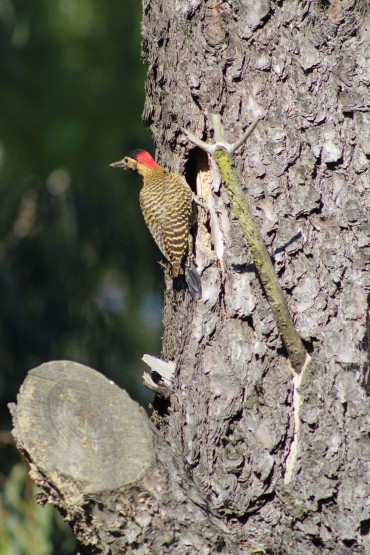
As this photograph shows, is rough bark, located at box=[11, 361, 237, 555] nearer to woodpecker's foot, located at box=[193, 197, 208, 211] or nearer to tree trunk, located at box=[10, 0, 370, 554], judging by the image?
tree trunk, located at box=[10, 0, 370, 554]

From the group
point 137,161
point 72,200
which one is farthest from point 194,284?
point 72,200

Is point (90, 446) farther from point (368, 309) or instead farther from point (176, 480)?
point (368, 309)

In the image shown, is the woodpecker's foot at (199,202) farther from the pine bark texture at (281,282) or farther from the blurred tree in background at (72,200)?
the blurred tree in background at (72,200)

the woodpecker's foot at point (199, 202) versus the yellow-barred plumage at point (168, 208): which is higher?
the yellow-barred plumage at point (168, 208)

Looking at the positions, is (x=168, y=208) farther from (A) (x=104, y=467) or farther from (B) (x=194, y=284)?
(A) (x=104, y=467)

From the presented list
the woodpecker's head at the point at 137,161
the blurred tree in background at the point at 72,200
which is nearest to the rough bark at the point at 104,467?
the woodpecker's head at the point at 137,161

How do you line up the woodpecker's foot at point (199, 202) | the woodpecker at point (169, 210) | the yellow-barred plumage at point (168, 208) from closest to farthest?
the woodpecker's foot at point (199, 202)
the woodpecker at point (169, 210)
the yellow-barred plumage at point (168, 208)

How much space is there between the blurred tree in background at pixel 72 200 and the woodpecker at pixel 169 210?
266cm

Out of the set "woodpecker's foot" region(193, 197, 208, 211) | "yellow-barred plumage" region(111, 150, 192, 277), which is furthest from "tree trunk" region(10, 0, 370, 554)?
"yellow-barred plumage" region(111, 150, 192, 277)

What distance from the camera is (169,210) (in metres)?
4.36

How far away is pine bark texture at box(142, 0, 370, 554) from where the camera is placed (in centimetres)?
275

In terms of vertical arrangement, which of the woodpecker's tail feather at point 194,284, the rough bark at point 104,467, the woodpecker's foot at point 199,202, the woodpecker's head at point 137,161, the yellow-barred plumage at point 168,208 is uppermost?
the woodpecker's head at point 137,161

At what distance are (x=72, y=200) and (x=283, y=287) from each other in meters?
5.20

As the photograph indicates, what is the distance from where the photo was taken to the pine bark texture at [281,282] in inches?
108
